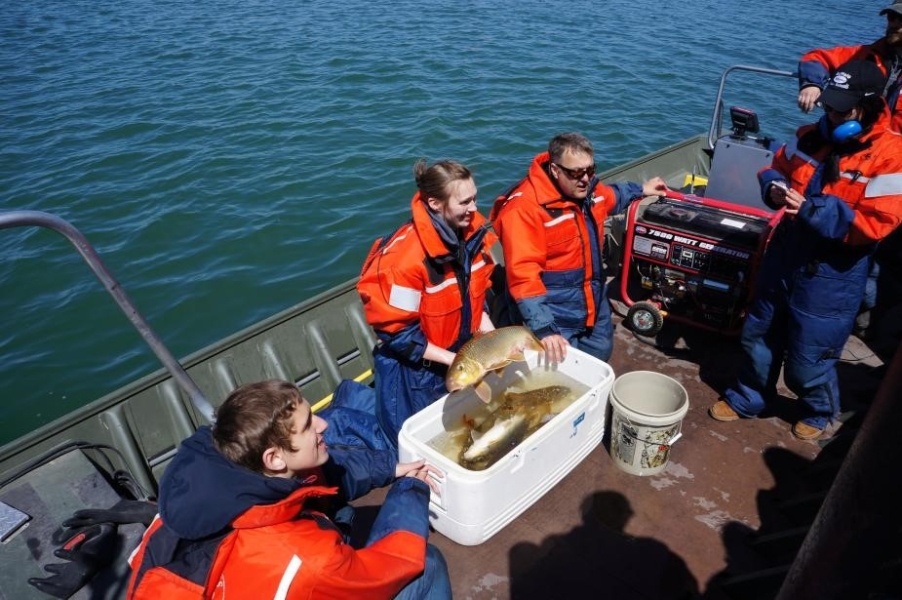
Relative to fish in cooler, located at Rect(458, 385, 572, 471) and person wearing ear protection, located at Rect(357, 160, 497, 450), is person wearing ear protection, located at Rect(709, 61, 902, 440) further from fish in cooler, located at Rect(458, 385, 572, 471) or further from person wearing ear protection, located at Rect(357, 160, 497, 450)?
person wearing ear protection, located at Rect(357, 160, 497, 450)

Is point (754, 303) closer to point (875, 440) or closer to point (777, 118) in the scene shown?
point (875, 440)

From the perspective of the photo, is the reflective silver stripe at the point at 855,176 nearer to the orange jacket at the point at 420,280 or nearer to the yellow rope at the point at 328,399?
the orange jacket at the point at 420,280

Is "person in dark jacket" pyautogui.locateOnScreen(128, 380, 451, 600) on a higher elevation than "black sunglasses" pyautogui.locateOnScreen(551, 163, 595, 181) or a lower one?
lower

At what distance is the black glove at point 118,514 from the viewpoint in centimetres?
305

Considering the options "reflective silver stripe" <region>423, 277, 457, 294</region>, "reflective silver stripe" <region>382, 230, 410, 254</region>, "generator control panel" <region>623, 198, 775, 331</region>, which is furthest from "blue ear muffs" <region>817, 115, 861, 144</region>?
"reflective silver stripe" <region>382, 230, 410, 254</region>

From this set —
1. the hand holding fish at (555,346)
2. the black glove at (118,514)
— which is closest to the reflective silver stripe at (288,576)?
the black glove at (118,514)

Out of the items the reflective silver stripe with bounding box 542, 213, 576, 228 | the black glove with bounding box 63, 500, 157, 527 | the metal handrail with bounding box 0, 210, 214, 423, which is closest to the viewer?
the metal handrail with bounding box 0, 210, 214, 423

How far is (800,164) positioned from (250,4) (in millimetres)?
20809

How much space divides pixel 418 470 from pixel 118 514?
1.64m

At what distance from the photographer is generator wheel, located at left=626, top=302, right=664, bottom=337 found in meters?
5.26

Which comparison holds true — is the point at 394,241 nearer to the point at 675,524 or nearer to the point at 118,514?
the point at 118,514

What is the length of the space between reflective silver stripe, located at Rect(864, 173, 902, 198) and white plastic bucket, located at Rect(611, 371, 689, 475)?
5.39 ft

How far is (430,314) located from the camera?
3609 millimetres

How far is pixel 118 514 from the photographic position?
10.3ft
